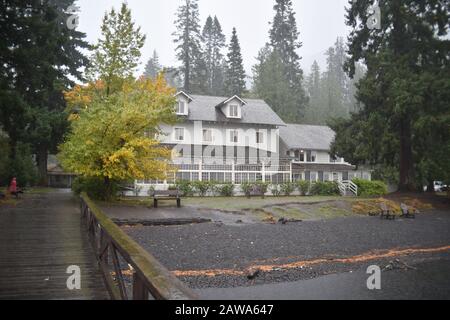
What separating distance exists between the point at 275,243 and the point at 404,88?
20.1 metres

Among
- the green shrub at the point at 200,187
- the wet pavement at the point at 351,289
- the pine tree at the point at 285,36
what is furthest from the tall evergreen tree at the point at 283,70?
the wet pavement at the point at 351,289

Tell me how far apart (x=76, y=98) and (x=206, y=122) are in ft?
58.7

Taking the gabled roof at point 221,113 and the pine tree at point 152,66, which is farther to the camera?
the pine tree at point 152,66

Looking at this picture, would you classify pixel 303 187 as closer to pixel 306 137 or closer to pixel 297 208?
pixel 297 208

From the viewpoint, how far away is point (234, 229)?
59.8 feet

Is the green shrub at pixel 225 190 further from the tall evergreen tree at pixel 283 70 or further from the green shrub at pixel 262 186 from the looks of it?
the tall evergreen tree at pixel 283 70

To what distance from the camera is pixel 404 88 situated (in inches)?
1134

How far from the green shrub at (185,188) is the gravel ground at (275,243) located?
1462 centimetres

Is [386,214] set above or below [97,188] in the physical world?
below

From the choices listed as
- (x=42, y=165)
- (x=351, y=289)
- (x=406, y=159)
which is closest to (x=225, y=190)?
(x=406, y=159)

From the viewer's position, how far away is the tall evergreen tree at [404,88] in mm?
28453

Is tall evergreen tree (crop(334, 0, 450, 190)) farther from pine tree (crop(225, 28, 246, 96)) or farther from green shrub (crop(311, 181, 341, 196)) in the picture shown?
pine tree (crop(225, 28, 246, 96))

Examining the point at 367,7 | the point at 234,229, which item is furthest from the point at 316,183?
the point at 234,229

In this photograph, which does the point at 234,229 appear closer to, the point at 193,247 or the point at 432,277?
the point at 193,247
